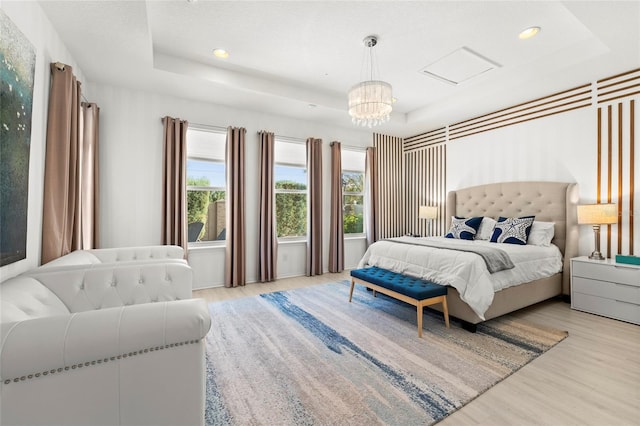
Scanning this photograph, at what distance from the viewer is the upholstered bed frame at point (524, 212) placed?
296 cm

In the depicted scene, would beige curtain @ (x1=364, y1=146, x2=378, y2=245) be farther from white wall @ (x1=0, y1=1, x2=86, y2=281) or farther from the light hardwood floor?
white wall @ (x1=0, y1=1, x2=86, y2=281)

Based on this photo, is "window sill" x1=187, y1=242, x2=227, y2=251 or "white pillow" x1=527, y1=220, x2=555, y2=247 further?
"window sill" x1=187, y1=242, x2=227, y2=251

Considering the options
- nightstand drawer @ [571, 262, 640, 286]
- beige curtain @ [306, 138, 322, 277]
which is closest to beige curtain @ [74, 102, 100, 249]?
beige curtain @ [306, 138, 322, 277]

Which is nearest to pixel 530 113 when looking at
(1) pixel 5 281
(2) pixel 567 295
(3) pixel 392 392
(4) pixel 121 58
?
(2) pixel 567 295

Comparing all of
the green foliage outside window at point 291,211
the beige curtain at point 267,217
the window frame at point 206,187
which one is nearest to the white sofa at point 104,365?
the window frame at point 206,187

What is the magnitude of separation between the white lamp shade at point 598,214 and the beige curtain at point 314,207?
11.8 feet

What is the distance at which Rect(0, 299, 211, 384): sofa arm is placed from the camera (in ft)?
3.12

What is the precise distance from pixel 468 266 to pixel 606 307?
1.75 metres

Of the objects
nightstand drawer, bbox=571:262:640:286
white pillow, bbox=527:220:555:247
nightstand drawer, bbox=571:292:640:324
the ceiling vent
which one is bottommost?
nightstand drawer, bbox=571:292:640:324

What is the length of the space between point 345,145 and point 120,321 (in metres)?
5.07

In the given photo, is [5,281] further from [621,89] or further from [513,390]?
[621,89]

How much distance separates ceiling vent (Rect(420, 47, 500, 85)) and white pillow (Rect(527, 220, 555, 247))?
7.14 ft

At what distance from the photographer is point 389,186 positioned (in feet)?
20.4

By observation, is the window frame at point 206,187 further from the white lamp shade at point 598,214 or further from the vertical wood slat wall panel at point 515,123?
the white lamp shade at point 598,214
